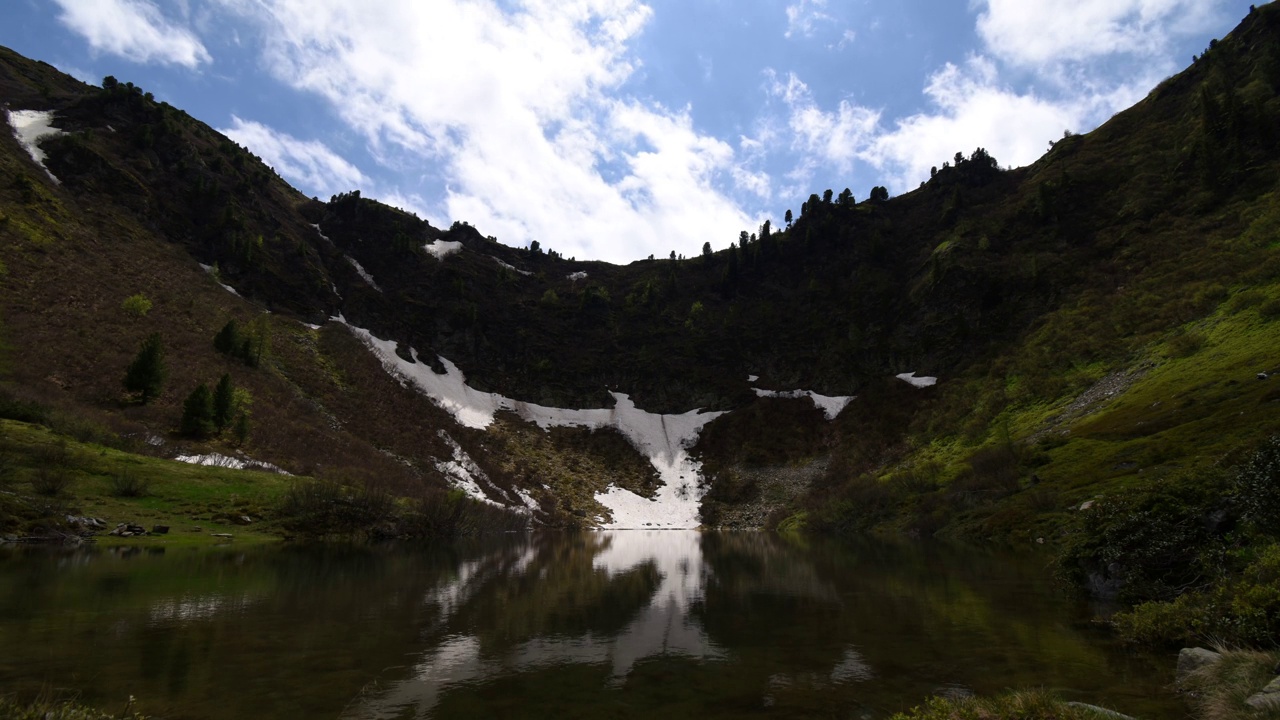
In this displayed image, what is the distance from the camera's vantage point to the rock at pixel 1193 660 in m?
8.98

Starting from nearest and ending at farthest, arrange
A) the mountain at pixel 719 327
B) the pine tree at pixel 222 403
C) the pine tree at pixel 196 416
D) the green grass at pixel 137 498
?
1. the green grass at pixel 137 498
2. the pine tree at pixel 196 416
3. the mountain at pixel 719 327
4. the pine tree at pixel 222 403

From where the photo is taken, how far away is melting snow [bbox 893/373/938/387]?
101562 mm

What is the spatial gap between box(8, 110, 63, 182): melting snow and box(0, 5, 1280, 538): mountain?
77 centimetres

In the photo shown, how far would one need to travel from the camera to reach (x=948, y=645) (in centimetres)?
1303

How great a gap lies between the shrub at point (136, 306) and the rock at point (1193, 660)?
300ft

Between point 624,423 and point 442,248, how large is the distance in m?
76.2

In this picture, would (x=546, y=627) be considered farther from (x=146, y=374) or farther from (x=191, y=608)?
(x=146, y=374)

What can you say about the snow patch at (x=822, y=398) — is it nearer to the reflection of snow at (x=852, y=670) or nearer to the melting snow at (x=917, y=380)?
the melting snow at (x=917, y=380)

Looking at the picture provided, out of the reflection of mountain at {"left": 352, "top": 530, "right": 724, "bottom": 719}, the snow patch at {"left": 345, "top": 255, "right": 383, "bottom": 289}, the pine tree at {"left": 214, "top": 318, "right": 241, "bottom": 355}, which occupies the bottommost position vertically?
the reflection of mountain at {"left": 352, "top": 530, "right": 724, "bottom": 719}

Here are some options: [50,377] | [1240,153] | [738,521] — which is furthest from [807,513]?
[1240,153]

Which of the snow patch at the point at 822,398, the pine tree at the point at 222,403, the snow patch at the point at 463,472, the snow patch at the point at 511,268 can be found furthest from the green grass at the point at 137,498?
the snow patch at the point at 511,268

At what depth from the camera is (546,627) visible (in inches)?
613

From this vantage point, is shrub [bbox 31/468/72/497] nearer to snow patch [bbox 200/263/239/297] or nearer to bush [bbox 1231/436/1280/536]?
bush [bbox 1231/436/1280/536]

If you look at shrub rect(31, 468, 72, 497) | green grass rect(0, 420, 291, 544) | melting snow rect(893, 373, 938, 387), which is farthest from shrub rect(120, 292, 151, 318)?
melting snow rect(893, 373, 938, 387)
